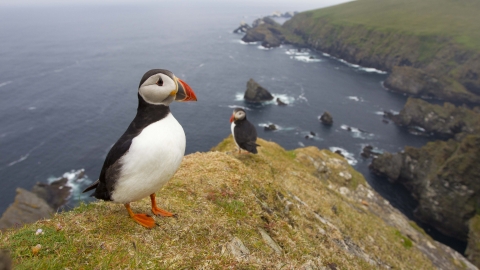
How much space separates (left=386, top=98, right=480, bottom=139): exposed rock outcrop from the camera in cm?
7062

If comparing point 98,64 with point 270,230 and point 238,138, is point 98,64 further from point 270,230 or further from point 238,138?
point 270,230

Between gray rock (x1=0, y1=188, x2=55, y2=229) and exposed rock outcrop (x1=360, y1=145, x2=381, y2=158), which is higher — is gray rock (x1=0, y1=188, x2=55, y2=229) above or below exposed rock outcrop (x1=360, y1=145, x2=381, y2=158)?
above

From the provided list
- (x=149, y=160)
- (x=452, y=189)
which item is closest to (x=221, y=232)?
(x=149, y=160)

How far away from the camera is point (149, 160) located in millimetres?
5754

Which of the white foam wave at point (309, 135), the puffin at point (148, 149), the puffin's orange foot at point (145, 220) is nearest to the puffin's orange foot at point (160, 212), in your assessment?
the puffin's orange foot at point (145, 220)

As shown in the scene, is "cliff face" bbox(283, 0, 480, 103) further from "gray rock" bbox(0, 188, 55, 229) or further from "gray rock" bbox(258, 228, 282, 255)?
"gray rock" bbox(258, 228, 282, 255)

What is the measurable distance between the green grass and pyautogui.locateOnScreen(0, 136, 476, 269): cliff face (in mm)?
134120

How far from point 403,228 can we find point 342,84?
88.4 metres

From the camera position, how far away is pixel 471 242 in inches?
1422

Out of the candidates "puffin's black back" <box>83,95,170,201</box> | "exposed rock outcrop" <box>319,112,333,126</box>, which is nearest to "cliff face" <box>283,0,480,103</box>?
"exposed rock outcrop" <box>319,112,333,126</box>

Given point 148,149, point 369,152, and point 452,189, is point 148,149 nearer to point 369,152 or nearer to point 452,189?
point 452,189

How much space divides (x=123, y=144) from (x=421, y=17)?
610 feet

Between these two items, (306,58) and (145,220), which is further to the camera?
(306,58)

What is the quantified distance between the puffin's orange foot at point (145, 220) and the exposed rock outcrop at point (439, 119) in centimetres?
8109
